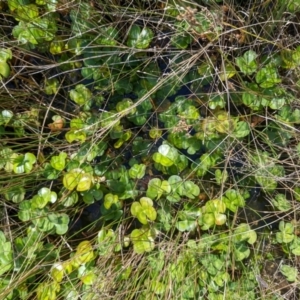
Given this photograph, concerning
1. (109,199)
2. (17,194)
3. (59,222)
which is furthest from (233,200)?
(17,194)

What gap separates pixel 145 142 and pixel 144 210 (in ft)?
0.67

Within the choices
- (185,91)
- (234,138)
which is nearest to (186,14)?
(185,91)

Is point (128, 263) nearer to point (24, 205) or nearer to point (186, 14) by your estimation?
point (24, 205)

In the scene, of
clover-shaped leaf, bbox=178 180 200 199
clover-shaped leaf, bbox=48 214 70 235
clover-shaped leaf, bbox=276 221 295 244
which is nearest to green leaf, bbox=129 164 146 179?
clover-shaped leaf, bbox=178 180 200 199

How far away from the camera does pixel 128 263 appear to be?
127 centimetres

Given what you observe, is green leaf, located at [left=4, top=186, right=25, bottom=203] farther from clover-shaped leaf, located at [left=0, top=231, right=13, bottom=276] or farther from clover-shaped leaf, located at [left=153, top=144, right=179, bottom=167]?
clover-shaped leaf, located at [left=153, top=144, right=179, bottom=167]

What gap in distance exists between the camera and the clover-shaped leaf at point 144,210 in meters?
1.22

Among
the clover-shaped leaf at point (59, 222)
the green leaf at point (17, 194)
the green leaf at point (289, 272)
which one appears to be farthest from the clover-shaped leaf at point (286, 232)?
the green leaf at point (17, 194)

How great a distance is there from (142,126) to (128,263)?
1.32ft

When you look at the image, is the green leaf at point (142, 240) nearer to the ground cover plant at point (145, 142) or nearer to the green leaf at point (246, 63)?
the ground cover plant at point (145, 142)

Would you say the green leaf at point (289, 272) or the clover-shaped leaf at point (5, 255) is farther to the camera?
the green leaf at point (289, 272)

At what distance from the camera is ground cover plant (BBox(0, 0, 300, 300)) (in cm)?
119

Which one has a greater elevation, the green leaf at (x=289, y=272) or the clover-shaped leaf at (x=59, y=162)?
the clover-shaped leaf at (x=59, y=162)

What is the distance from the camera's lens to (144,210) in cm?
122
